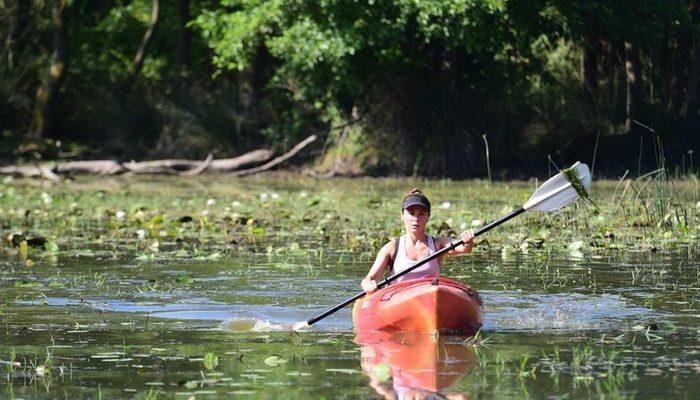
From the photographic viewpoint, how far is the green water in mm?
7945

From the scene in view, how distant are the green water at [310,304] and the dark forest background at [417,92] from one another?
7021 mm

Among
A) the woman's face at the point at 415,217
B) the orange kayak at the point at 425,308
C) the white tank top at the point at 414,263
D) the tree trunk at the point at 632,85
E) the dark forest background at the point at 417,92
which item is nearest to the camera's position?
the orange kayak at the point at 425,308

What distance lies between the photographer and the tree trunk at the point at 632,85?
2897 centimetres

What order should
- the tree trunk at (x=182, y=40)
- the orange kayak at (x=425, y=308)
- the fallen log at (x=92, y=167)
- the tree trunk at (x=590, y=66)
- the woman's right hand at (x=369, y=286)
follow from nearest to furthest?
the orange kayak at (x=425, y=308), the woman's right hand at (x=369, y=286), the fallen log at (x=92, y=167), the tree trunk at (x=590, y=66), the tree trunk at (x=182, y=40)

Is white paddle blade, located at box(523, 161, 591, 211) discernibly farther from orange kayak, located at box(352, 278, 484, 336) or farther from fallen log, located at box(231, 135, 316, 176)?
fallen log, located at box(231, 135, 316, 176)

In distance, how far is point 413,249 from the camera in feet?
35.0

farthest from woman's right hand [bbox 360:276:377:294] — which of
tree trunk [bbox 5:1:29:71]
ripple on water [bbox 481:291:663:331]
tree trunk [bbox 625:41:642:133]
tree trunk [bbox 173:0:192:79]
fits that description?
tree trunk [bbox 173:0:192:79]

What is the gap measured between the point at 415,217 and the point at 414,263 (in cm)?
36

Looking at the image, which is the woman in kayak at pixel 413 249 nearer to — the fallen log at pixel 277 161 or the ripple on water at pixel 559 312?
the ripple on water at pixel 559 312

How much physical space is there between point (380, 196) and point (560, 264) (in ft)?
30.6

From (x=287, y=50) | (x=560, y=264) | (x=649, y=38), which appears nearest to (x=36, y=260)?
(x=560, y=264)

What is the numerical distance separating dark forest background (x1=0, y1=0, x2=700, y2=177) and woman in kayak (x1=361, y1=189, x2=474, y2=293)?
50.3ft

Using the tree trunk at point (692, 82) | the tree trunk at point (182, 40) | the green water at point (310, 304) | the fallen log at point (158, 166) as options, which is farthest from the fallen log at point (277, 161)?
the green water at point (310, 304)

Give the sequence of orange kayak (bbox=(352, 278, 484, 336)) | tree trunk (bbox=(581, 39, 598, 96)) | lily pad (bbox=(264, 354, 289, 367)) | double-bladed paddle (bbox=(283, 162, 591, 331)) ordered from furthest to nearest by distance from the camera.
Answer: tree trunk (bbox=(581, 39, 598, 96)) < double-bladed paddle (bbox=(283, 162, 591, 331)) < orange kayak (bbox=(352, 278, 484, 336)) < lily pad (bbox=(264, 354, 289, 367))
